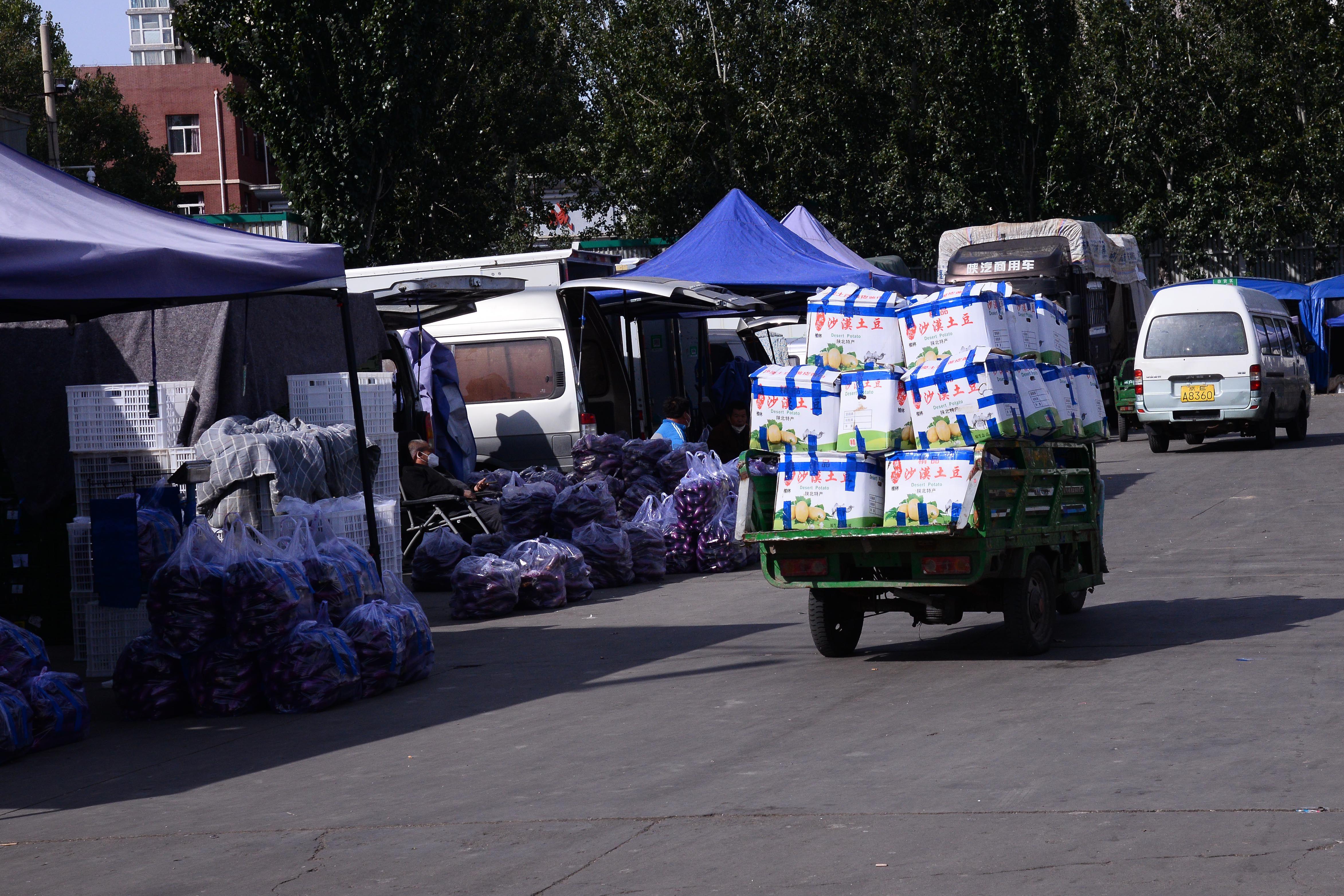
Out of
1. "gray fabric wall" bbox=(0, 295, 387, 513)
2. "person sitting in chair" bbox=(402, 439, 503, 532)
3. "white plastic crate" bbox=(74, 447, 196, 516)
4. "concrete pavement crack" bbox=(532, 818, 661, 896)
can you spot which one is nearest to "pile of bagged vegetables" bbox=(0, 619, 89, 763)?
"white plastic crate" bbox=(74, 447, 196, 516)

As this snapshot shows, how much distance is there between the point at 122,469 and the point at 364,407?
2.08m

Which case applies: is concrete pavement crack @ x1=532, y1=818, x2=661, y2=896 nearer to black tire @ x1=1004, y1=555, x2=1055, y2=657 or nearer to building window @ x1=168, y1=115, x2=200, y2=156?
black tire @ x1=1004, y1=555, x2=1055, y2=657

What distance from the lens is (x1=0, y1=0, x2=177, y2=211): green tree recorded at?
48.2 metres

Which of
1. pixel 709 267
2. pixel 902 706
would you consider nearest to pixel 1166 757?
pixel 902 706

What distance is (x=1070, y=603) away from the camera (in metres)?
9.88

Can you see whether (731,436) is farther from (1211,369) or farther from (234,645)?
(234,645)

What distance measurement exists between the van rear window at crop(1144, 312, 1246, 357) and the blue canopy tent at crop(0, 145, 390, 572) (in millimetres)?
15825

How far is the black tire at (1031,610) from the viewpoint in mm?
8273

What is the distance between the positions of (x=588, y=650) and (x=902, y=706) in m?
2.82

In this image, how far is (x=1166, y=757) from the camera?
5.91 m

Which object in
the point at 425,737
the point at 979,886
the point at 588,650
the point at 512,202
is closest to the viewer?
the point at 979,886

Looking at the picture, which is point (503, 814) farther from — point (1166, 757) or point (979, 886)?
point (1166, 757)

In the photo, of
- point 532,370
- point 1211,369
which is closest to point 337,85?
point 532,370

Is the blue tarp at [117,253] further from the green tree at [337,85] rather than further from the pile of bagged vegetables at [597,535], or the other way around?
the green tree at [337,85]
